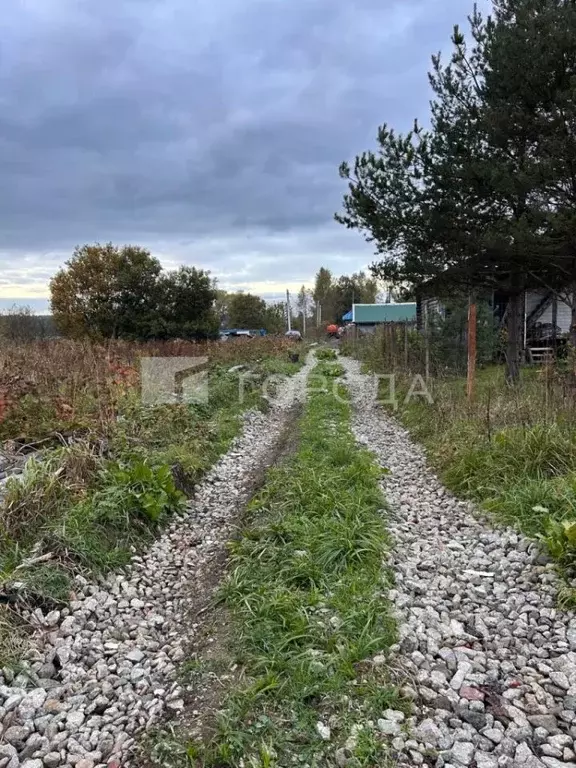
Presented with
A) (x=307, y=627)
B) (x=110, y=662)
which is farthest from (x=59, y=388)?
(x=307, y=627)

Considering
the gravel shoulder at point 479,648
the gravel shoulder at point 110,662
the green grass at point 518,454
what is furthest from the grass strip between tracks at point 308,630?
the green grass at point 518,454

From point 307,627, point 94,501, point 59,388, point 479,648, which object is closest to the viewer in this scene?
point 479,648

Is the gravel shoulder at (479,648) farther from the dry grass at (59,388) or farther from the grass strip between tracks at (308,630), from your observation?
the dry grass at (59,388)

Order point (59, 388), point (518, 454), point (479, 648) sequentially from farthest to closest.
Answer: point (59, 388)
point (518, 454)
point (479, 648)

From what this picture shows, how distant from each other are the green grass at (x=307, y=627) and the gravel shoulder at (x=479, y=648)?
0.15 m

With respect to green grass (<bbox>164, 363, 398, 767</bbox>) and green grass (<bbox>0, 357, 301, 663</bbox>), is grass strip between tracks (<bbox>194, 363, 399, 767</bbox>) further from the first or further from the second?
green grass (<bbox>0, 357, 301, 663</bbox>)

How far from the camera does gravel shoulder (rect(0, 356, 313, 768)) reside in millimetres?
1972

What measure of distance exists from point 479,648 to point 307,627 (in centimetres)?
86

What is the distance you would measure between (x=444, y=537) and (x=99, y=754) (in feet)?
8.65

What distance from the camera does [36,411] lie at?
5.63 meters

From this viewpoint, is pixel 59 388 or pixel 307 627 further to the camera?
pixel 59 388

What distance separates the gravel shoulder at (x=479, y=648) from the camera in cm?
184

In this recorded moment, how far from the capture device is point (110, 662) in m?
2.45

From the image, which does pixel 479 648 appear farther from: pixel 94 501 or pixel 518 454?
pixel 94 501
